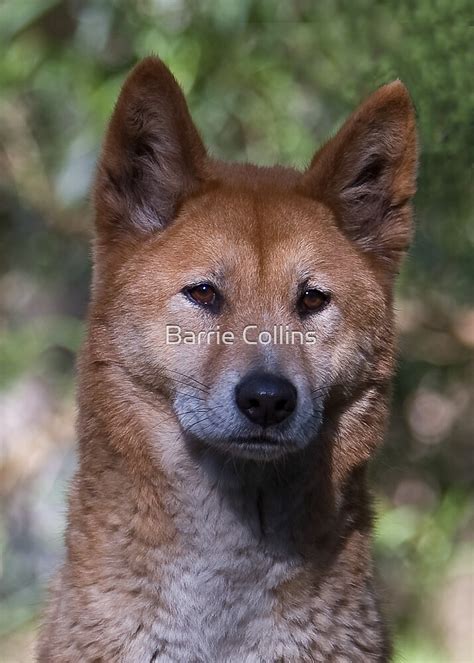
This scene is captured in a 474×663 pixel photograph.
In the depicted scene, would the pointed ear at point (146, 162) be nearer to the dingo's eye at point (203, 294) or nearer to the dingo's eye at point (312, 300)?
the dingo's eye at point (203, 294)

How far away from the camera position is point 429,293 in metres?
8.37

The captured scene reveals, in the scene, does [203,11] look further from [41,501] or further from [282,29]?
[41,501]

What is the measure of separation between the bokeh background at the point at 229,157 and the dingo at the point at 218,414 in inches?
154

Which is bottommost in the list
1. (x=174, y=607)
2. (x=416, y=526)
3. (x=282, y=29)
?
→ (x=416, y=526)

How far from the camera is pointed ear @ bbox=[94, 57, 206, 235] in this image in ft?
13.4

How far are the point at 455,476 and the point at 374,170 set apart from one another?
507 cm

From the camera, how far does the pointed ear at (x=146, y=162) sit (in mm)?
4074

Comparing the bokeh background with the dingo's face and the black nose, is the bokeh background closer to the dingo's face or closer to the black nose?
the dingo's face

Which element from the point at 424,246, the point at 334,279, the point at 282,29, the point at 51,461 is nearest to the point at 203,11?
the point at 282,29

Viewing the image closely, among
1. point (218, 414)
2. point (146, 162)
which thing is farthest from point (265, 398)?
point (146, 162)

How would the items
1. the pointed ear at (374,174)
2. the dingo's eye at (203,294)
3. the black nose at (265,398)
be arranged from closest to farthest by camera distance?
the black nose at (265,398) < the dingo's eye at (203,294) < the pointed ear at (374,174)

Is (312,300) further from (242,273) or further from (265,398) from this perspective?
(265,398)

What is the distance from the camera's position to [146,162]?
168 inches

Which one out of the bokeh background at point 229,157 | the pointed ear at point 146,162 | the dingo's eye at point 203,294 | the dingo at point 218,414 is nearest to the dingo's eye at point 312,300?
the dingo at point 218,414
